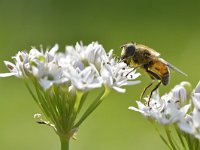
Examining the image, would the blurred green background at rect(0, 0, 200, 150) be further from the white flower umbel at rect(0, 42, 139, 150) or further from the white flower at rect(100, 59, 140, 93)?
the white flower umbel at rect(0, 42, 139, 150)

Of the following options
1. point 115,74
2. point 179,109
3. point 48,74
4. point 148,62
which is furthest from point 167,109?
point 148,62

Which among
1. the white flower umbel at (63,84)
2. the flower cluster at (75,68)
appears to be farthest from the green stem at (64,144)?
the flower cluster at (75,68)

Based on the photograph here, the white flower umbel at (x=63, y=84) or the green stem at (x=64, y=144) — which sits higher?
the white flower umbel at (x=63, y=84)

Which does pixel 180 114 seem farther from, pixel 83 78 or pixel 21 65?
pixel 21 65

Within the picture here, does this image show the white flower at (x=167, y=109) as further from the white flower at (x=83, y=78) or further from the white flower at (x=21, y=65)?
the white flower at (x=21, y=65)

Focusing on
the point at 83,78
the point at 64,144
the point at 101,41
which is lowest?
the point at 101,41

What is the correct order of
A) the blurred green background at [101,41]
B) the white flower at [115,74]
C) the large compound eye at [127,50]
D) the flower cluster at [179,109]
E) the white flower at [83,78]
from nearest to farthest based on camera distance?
the flower cluster at [179,109] → the white flower at [83,78] → the white flower at [115,74] → the large compound eye at [127,50] → the blurred green background at [101,41]

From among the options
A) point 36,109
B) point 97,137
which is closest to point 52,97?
point 97,137
